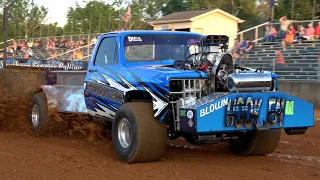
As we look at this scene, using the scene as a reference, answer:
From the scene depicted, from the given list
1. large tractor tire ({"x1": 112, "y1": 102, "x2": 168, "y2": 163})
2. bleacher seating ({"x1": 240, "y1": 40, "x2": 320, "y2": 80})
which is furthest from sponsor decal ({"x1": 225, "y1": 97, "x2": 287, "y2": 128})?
bleacher seating ({"x1": 240, "y1": 40, "x2": 320, "y2": 80})

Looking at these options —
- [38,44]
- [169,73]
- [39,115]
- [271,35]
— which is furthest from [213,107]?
[38,44]

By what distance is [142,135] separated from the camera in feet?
19.7

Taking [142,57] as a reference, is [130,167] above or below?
below

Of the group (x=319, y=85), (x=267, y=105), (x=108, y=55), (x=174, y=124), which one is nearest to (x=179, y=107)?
(x=174, y=124)

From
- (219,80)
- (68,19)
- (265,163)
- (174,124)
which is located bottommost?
(265,163)

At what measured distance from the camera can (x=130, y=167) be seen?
6.12m

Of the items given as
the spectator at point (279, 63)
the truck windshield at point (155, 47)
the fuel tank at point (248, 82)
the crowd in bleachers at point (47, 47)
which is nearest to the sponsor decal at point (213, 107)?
the fuel tank at point (248, 82)

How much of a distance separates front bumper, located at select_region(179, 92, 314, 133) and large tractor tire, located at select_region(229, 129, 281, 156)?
2.91 feet

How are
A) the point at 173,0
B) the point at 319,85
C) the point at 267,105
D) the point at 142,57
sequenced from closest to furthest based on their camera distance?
the point at 267,105, the point at 142,57, the point at 319,85, the point at 173,0

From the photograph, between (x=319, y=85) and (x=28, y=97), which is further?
(x=319, y=85)

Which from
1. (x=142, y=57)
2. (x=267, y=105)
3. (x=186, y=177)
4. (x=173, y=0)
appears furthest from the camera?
(x=173, y=0)

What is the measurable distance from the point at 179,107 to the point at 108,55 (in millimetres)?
2059

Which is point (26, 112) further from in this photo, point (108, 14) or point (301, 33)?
point (108, 14)

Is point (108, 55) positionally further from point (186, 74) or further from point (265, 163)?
point (265, 163)
